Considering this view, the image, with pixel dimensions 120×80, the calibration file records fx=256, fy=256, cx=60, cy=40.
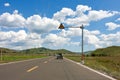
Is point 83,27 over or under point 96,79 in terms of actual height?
over

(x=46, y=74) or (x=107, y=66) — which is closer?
(x=46, y=74)

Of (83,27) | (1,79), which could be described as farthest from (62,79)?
(83,27)

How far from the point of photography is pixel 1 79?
40.3 feet

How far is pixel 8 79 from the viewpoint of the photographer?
40.4ft

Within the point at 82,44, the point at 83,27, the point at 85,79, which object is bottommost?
the point at 85,79

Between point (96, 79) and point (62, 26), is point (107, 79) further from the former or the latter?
point (62, 26)

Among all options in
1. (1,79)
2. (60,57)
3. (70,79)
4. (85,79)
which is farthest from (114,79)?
(60,57)

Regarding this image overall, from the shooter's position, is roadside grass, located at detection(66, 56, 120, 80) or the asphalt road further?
roadside grass, located at detection(66, 56, 120, 80)

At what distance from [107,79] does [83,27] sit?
22.6 meters

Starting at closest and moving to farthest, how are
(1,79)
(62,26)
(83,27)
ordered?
1. (1,79)
2. (83,27)
3. (62,26)

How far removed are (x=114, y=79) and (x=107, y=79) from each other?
35 cm

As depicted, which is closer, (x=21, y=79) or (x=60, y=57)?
(x=21, y=79)

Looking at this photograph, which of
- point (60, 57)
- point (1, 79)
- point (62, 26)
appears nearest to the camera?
point (1, 79)

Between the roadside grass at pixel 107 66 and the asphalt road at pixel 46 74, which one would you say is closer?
the asphalt road at pixel 46 74
